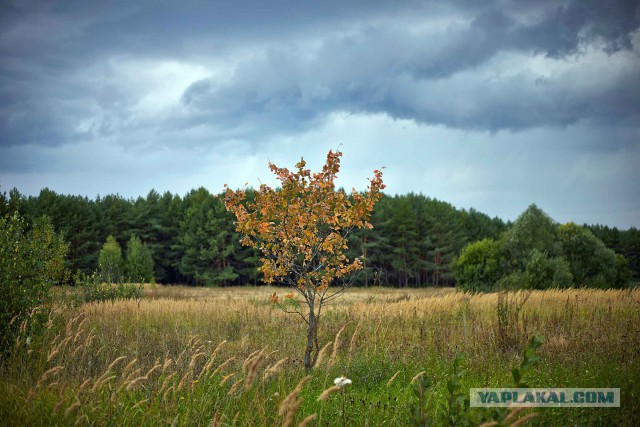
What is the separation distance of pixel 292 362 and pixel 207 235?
1830 inches

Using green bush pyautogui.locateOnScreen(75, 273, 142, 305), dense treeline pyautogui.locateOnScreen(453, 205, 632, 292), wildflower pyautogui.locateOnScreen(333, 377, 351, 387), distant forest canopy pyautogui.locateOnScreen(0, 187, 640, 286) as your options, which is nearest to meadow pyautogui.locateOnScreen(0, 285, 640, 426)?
wildflower pyautogui.locateOnScreen(333, 377, 351, 387)

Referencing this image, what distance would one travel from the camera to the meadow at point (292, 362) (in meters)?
4.58

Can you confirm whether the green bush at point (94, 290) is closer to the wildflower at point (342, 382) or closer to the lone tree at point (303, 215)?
the lone tree at point (303, 215)

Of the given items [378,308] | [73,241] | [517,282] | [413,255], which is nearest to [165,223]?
[73,241]

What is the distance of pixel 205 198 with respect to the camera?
5784 centimetres

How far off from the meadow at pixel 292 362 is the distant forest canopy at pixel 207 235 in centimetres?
3681

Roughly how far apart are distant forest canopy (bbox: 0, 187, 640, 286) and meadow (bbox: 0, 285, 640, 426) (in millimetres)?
36812

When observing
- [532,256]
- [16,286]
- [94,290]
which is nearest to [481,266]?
[532,256]

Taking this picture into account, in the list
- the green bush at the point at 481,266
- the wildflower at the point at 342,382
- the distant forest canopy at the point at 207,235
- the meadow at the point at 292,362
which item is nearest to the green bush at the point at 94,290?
the meadow at the point at 292,362

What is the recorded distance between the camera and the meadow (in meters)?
4.58

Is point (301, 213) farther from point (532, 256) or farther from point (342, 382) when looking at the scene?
point (532, 256)

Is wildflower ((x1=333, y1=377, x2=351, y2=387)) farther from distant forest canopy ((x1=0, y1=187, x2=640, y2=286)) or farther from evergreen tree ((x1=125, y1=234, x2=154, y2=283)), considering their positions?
distant forest canopy ((x1=0, y1=187, x2=640, y2=286))

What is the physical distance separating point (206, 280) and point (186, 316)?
3970 centimetres

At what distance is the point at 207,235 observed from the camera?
52406 millimetres
